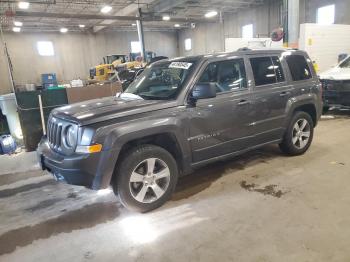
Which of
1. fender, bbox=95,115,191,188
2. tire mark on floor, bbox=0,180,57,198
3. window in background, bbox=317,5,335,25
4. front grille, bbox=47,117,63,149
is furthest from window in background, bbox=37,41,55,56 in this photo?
fender, bbox=95,115,191,188

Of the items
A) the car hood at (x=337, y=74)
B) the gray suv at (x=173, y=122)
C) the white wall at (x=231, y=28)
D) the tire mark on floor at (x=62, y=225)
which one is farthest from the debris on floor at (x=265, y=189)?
the white wall at (x=231, y=28)

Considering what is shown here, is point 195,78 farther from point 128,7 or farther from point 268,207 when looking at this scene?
point 128,7

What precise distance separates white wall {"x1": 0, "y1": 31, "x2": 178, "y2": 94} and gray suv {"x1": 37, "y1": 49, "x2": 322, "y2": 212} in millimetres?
19735

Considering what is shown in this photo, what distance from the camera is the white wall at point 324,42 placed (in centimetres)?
912

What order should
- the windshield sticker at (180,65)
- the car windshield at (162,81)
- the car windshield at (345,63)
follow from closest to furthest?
the car windshield at (162,81), the windshield sticker at (180,65), the car windshield at (345,63)

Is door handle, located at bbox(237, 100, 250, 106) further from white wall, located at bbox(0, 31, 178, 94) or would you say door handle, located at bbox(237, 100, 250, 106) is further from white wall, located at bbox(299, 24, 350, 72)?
white wall, located at bbox(0, 31, 178, 94)

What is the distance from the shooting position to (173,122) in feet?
9.89

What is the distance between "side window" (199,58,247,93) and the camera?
3405 millimetres

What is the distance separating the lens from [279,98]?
400 cm

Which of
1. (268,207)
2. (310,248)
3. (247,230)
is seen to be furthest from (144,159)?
(310,248)

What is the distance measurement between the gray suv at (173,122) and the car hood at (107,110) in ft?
0.03

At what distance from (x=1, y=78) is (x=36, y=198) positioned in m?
19.8

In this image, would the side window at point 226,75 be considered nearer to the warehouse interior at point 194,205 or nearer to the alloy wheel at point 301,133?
the warehouse interior at point 194,205

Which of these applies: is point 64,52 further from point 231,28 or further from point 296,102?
point 296,102
